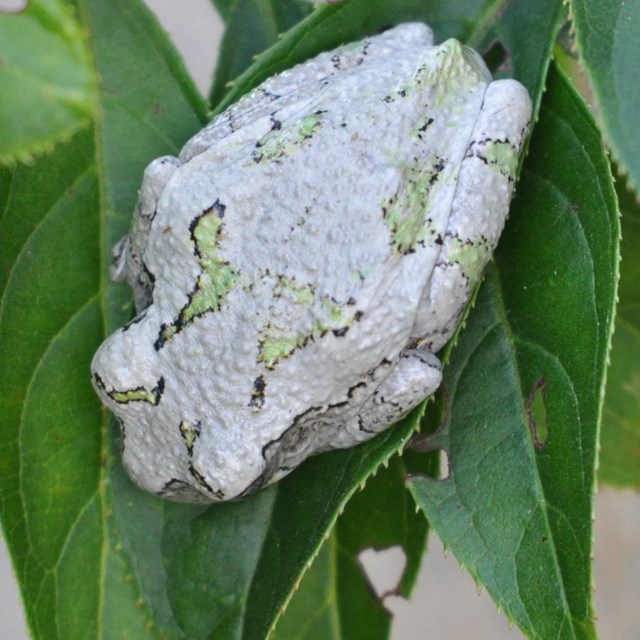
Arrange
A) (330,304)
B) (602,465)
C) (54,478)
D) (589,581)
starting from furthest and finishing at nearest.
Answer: (602,465) < (54,478) < (330,304) < (589,581)

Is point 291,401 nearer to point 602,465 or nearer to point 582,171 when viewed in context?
point 582,171

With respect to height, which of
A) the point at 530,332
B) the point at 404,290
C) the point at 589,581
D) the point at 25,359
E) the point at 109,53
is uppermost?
the point at 109,53

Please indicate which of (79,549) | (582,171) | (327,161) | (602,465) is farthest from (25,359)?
(602,465)

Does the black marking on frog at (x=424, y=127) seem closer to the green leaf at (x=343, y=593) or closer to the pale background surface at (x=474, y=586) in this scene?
the green leaf at (x=343, y=593)

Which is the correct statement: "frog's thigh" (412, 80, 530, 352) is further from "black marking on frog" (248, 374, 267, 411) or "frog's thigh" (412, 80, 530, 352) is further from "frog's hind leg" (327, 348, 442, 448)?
"black marking on frog" (248, 374, 267, 411)

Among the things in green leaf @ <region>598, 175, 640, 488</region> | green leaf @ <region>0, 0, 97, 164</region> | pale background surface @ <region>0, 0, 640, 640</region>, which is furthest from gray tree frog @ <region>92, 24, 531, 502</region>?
pale background surface @ <region>0, 0, 640, 640</region>

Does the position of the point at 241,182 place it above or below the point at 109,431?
above
